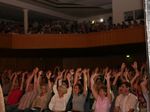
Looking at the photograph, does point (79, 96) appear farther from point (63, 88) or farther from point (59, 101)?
point (59, 101)

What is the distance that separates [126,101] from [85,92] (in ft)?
3.15

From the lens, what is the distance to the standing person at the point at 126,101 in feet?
16.5

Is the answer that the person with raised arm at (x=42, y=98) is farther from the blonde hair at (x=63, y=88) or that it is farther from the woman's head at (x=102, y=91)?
the woman's head at (x=102, y=91)

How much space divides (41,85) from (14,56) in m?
8.80

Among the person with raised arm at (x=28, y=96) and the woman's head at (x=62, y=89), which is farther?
the person with raised arm at (x=28, y=96)

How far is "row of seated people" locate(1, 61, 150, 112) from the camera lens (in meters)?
5.14

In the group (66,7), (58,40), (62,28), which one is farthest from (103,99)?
(66,7)

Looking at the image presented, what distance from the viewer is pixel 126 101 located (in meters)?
5.11

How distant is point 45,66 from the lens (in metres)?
16.9

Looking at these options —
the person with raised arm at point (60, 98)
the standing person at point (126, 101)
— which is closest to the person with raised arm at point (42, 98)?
the person with raised arm at point (60, 98)

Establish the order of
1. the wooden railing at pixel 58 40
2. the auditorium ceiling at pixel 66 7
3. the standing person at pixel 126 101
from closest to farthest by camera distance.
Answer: the standing person at pixel 126 101, the wooden railing at pixel 58 40, the auditorium ceiling at pixel 66 7

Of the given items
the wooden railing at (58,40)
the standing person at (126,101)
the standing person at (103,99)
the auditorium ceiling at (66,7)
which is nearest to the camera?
the standing person at (126,101)

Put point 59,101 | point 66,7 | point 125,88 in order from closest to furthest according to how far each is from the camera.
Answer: point 125,88 → point 59,101 → point 66,7

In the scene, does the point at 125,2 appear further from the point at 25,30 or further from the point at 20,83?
the point at 20,83
